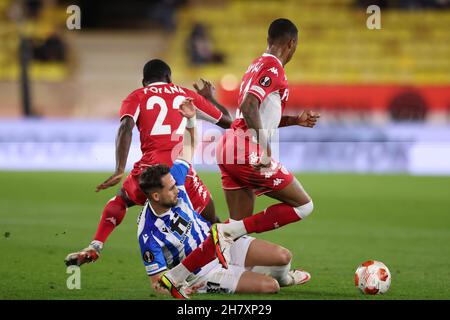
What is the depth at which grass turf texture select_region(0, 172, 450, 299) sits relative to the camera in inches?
284

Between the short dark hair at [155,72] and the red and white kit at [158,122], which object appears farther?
the short dark hair at [155,72]

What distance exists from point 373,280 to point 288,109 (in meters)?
13.2

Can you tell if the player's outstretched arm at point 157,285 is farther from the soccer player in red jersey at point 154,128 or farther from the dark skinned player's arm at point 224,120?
the dark skinned player's arm at point 224,120

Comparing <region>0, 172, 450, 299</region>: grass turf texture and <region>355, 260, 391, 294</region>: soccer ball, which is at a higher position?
<region>355, 260, 391, 294</region>: soccer ball

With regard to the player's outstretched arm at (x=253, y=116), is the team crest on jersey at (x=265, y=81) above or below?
above

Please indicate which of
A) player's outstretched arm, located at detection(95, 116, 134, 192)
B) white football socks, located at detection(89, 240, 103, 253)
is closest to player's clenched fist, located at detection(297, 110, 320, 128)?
player's outstretched arm, located at detection(95, 116, 134, 192)

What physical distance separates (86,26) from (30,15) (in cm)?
208

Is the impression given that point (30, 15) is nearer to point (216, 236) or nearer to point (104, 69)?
point (104, 69)

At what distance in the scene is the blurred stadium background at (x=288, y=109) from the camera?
10625mm

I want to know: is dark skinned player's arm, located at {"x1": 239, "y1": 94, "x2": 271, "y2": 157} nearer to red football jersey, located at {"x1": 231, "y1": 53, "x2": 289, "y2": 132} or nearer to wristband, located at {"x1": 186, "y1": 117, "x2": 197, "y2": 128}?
red football jersey, located at {"x1": 231, "y1": 53, "x2": 289, "y2": 132}

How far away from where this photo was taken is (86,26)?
1004 inches

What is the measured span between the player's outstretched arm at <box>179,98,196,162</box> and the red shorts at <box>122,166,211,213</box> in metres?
0.25

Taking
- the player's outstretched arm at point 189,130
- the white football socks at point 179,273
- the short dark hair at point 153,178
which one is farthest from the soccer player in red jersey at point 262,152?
the short dark hair at point 153,178

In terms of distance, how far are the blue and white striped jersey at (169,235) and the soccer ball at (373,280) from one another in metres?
1.16
